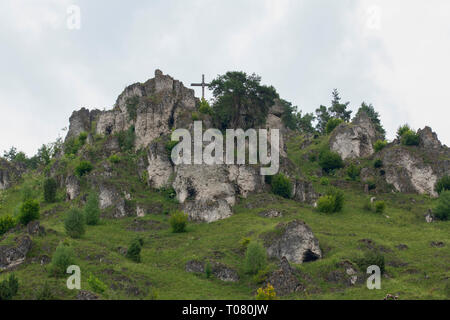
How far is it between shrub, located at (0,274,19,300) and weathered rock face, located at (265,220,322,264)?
32.8 m

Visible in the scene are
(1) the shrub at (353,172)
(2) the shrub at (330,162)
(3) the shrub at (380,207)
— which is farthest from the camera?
(2) the shrub at (330,162)

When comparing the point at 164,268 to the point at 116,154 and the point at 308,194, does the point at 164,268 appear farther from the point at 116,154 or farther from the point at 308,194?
the point at 116,154

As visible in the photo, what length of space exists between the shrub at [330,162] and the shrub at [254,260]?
4940 cm

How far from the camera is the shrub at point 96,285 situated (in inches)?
2226

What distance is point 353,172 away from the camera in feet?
348

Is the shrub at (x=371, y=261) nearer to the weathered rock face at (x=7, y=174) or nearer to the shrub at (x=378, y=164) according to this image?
the shrub at (x=378, y=164)

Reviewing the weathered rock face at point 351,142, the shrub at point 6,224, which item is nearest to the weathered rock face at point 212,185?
the shrub at point 6,224

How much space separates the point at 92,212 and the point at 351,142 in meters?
59.7

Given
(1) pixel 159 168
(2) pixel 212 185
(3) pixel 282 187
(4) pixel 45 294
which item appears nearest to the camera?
(4) pixel 45 294

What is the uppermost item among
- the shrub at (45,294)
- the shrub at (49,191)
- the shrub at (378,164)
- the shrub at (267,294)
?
the shrub at (378,164)

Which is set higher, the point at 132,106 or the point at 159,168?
the point at 132,106

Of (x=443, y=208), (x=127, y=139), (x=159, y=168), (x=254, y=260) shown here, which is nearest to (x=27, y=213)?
(x=159, y=168)

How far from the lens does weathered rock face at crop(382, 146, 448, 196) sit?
98.2m

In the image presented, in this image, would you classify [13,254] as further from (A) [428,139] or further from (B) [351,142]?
(A) [428,139]
